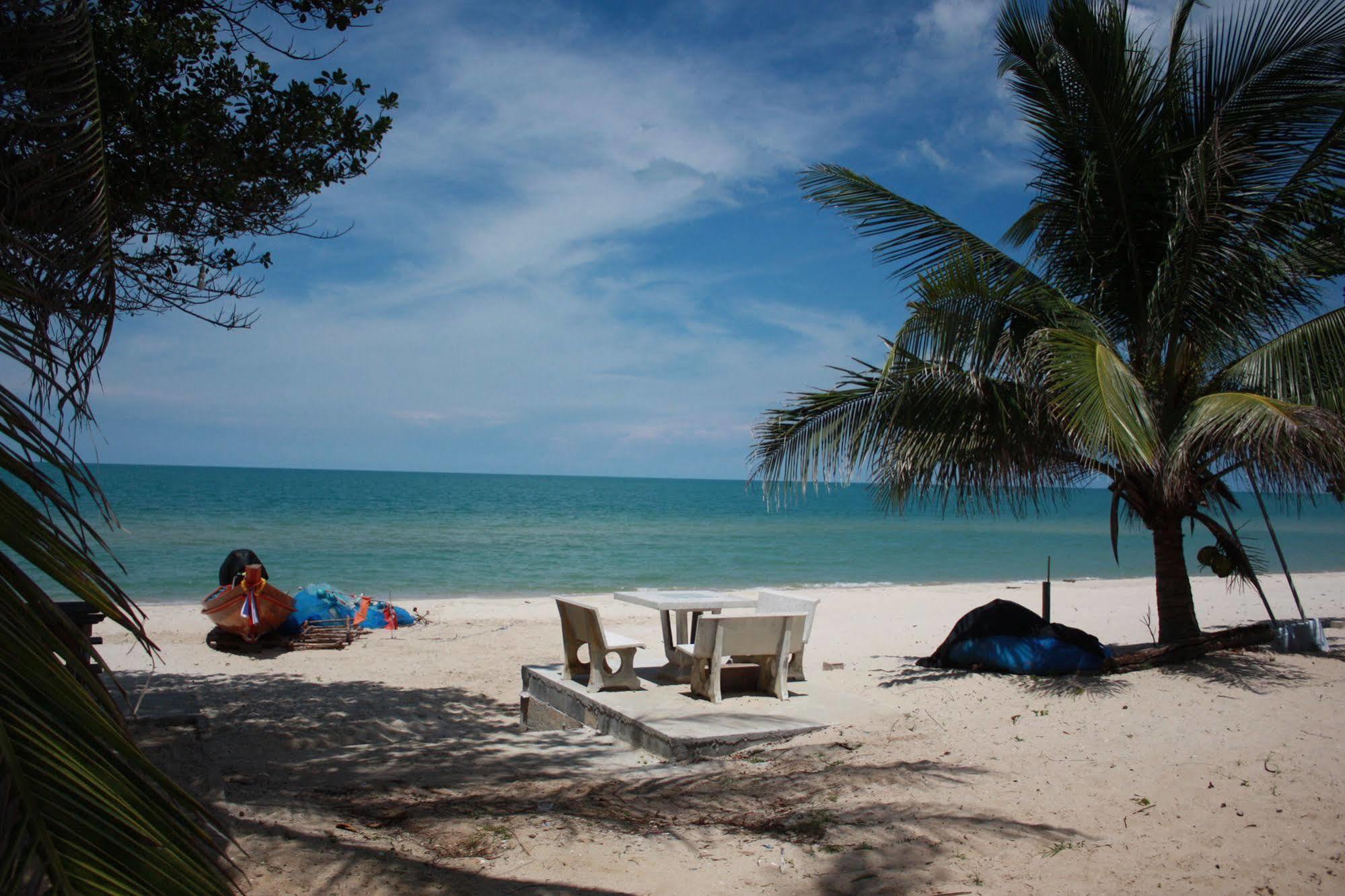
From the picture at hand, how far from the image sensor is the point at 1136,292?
7.16m

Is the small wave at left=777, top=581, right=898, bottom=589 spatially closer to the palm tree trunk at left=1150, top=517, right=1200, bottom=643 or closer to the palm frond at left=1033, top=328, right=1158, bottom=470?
the palm tree trunk at left=1150, top=517, right=1200, bottom=643

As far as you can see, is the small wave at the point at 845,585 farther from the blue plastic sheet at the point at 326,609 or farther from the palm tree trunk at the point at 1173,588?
the palm tree trunk at the point at 1173,588

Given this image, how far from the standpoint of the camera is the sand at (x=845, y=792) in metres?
3.41

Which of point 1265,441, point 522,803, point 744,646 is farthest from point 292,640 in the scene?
point 1265,441

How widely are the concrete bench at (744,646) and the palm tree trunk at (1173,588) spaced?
→ 301cm

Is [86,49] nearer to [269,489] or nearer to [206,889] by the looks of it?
[206,889]

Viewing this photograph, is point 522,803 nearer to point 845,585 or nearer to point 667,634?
point 667,634

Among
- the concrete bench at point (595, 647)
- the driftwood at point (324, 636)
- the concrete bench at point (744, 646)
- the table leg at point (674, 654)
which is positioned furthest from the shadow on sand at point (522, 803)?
the driftwood at point (324, 636)

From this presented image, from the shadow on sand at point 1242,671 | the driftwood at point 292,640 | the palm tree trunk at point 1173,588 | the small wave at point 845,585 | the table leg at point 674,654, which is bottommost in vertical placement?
the driftwood at point 292,640

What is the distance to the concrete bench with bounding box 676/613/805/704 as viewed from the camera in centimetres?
615

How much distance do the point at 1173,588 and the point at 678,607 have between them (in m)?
3.90

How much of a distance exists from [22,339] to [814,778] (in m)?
4.30

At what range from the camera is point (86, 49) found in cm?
238

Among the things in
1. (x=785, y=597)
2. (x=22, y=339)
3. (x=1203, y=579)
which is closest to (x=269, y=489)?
(x=1203, y=579)
